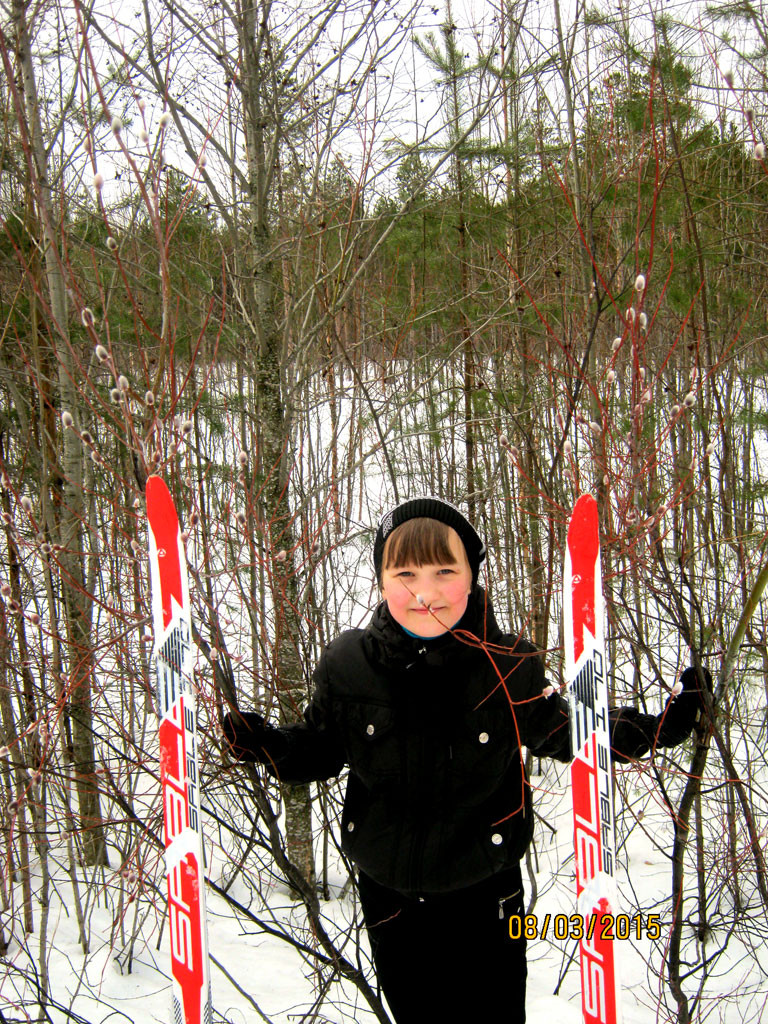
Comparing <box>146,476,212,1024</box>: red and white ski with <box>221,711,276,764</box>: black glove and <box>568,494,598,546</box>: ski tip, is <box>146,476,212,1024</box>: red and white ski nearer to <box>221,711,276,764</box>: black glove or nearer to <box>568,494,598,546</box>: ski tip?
<box>221,711,276,764</box>: black glove

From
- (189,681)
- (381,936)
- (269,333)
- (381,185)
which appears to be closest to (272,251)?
(269,333)

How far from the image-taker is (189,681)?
1.49 m

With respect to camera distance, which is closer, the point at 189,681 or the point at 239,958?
the point at 189,681

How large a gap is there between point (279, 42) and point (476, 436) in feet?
8.18

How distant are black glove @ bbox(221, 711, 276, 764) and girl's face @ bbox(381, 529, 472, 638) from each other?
14.3 inches

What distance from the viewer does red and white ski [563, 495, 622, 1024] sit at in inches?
58.1

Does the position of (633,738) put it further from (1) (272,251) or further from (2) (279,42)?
(2) (279,42)

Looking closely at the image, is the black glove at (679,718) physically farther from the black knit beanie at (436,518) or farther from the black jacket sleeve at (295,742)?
the black jacket sleeve at (295,742)

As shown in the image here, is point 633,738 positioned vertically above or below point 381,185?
below

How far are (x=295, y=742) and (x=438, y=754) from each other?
31cm

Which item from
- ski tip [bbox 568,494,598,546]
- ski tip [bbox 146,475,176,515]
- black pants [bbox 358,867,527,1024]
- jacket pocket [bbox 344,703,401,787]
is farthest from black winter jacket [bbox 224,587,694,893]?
ski tip [bbox 146,475,176,515]

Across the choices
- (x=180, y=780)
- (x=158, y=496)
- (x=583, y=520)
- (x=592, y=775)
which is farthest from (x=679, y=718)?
(x=158, y=496)

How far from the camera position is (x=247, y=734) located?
157 cm

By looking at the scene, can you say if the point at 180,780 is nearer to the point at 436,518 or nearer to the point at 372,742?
the point at 372,742
